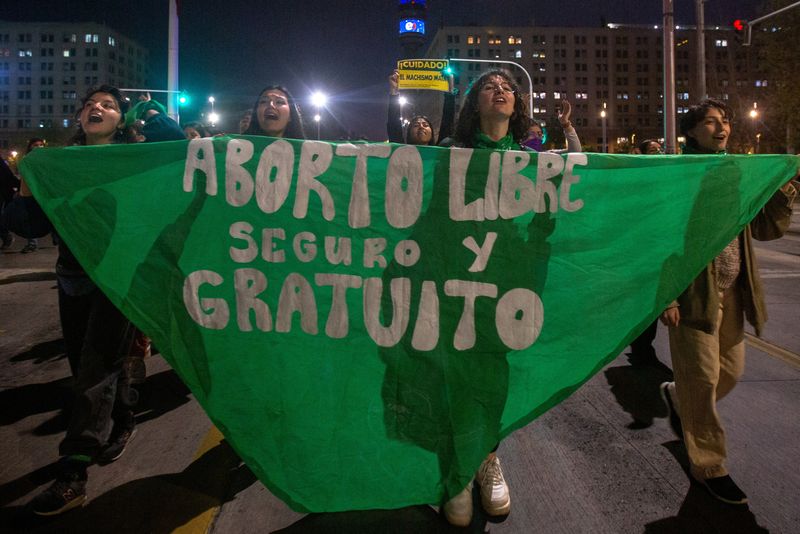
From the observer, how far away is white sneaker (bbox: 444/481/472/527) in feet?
7.95

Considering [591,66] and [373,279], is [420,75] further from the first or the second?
[591,66]

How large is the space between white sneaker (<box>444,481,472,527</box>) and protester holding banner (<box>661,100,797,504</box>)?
1181mm

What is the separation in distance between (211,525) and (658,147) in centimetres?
661

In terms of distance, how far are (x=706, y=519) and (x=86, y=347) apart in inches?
119

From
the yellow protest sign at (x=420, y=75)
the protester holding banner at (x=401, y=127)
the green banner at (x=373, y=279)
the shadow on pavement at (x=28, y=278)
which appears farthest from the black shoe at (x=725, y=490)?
the yellow protest sign at (x=420, y=75)

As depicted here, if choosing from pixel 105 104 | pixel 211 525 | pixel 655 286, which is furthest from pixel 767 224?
pixel 105 104

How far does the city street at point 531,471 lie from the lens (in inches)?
96.2

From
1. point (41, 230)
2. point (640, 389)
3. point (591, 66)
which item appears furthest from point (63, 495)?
point (591, 66)

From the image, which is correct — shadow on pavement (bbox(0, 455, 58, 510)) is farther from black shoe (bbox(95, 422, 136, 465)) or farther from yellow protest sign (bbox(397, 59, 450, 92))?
yellow protest sign (bbox(397, 59, 450, 92))

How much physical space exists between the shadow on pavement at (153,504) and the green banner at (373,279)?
1.97 ft

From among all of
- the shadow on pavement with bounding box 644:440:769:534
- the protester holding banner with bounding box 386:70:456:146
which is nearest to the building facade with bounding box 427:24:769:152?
the protester holding banner with bounding box 386:70:456:146

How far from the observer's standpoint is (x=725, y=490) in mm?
2594

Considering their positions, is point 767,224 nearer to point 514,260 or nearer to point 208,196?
point 514,260

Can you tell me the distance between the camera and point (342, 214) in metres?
2.43
